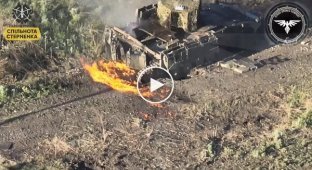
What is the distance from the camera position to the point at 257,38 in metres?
22.2

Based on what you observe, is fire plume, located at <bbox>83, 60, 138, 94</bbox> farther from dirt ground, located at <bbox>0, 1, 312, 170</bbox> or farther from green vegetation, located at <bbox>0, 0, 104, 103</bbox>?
green vegetation, located at <bbox>0, 0, 104, 103</bbox>

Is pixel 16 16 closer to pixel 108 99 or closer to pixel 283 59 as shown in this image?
pixel 108 99

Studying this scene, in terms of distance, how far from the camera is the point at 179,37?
2042cm

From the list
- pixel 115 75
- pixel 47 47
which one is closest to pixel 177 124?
pixel 115 75

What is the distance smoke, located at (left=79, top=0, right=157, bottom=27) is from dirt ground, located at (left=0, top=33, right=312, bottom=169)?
3.31 meters

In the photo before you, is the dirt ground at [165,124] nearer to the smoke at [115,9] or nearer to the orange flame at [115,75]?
the orange flame at [115,75]

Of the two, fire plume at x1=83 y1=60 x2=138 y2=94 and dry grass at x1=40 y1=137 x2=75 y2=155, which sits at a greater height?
fire plume at x1=83 y1=60 x2=138 y2=94
